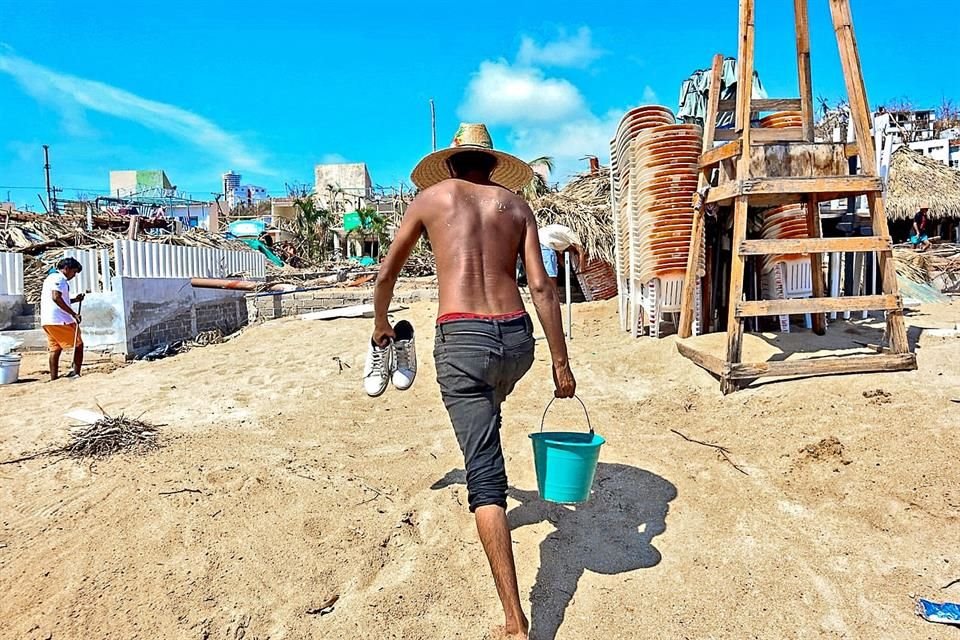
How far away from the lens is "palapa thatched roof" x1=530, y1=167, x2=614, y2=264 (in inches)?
456

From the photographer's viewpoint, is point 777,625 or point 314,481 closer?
point 777,625

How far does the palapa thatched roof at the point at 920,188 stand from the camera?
65.8 feet

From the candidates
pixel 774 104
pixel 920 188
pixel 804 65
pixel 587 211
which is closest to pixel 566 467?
pixel 774 104

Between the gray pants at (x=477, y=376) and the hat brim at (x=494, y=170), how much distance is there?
950 millimetres

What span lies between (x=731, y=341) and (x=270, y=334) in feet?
21.0

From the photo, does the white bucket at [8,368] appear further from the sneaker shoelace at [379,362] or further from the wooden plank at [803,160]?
the wooden plank at [803,160]

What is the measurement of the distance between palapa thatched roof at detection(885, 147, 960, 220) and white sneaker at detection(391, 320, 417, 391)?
21116mm

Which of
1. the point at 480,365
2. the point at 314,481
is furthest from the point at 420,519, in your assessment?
the point at 480,365

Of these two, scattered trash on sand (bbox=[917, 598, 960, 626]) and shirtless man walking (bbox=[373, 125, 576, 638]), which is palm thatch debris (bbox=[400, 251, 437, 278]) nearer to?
shirtless man walking (bbox=[373, 125, 576, 638])

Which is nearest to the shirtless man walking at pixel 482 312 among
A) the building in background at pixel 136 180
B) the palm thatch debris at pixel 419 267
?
the palm thatch debris at pixel 419 267

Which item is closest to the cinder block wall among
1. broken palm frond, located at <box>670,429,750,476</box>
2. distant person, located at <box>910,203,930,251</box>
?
broken palm frond, located at <box>670,429,750,476</box>

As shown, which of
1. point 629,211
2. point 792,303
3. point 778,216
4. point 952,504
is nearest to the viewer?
point 952,504

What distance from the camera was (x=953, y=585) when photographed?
8.44 ft

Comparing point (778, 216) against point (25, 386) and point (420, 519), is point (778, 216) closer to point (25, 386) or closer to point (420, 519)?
point (420, 519)
